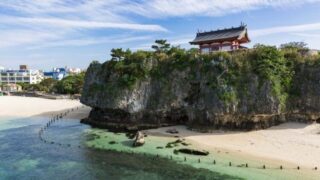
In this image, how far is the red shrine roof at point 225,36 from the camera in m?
60.4

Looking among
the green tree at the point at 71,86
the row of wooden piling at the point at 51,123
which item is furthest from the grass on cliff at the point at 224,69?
the green tree at the point at 71,86

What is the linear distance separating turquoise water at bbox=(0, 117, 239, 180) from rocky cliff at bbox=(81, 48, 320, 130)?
411 inches

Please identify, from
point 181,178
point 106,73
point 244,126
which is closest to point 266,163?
point 181,178

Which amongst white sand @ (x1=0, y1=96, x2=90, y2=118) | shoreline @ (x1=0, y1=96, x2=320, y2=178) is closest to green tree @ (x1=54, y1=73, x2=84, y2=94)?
white sand @ (x1=0, y1=96, x2=90, y2=118)

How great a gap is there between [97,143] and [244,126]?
22516mm

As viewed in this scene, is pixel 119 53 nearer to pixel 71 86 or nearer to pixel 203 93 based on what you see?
pixel 203 93

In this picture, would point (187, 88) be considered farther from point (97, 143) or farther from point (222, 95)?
point (97, 143)

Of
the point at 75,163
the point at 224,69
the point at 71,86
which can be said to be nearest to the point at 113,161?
the point at 75,163

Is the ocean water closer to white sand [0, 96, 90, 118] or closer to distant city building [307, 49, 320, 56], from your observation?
distant city building [307, 49, 320, 56]

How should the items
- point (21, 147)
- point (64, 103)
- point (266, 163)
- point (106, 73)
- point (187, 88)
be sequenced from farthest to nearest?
1. point (64, 103)
2. point (106, 73)
3. point (187, 88)
4. point (21, 147)
5. point (266, 163)

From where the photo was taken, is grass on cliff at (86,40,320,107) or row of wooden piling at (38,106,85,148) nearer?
row of wooden piling at (38,106,85,148)

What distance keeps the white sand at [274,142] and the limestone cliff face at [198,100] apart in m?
2.25

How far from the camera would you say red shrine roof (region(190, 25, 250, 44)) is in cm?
6036

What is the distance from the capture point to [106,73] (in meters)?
60.9
